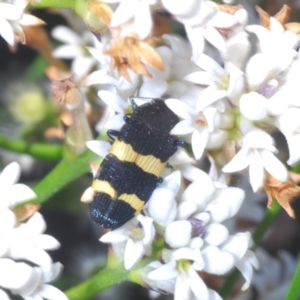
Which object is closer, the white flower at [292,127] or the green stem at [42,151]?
the white flower at [292,127]

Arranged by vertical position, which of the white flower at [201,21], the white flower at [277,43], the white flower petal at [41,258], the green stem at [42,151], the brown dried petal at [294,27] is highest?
the white flower at [201,21]

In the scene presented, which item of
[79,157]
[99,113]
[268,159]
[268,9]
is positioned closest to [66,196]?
[99,113]

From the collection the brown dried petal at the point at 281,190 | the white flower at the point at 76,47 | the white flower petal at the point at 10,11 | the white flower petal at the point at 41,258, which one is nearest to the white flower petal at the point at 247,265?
the brown dried petal at the point at 281,190

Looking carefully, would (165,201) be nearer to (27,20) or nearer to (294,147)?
(294,147)

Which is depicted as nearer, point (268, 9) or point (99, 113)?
point (99, 113)

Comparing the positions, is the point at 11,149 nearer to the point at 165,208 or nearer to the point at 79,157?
the point at 79,157

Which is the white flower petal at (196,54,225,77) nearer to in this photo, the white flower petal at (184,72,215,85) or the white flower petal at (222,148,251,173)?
the white flower petal at (184,72,215,85)

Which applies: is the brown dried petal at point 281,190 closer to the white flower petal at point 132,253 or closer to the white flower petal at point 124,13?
the white flower petal at point 132,253

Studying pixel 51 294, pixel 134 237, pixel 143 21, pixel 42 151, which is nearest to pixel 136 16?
pixel 143 21

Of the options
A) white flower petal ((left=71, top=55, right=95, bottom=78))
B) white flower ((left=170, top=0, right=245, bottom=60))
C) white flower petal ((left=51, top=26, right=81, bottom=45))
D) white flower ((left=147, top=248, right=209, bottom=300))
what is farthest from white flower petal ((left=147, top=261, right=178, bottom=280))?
white flower petal ((left=51, top=26, right=81, bottom=45))
